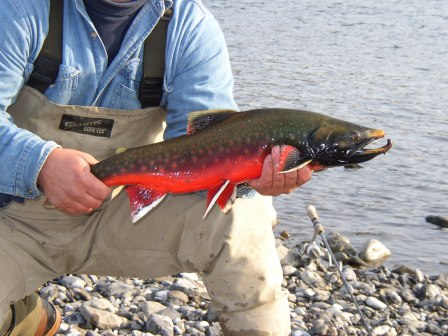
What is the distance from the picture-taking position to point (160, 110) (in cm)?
432

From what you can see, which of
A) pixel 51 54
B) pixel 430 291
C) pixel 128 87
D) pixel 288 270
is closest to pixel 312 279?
pixel 288 270

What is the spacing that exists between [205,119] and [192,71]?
57 centimetres

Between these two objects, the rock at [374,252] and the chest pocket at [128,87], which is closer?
the chest pocket at [128,87]

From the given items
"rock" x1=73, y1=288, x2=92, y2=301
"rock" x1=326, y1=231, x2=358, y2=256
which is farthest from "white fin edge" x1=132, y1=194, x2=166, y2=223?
"rock" x1=326, y1=231, x2=358, y2=256

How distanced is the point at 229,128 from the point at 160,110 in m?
0.86

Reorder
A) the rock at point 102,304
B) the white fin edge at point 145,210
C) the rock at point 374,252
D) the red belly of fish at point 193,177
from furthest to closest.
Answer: the rock at point 374,252 < the rock at point 102,304 < the white fin edge at point 145,210 < the red belly of fish at point 193,177

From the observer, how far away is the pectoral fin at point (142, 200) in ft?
12.0

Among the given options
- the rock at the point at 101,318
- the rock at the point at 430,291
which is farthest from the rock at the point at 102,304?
the rock at the point at 430,291

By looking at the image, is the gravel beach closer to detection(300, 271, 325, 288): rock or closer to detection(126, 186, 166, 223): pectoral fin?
detection(300, 271, 325, 288): rock

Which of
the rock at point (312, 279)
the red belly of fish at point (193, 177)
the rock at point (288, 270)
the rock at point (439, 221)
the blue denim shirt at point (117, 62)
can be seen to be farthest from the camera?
the rock at point (439, 221)

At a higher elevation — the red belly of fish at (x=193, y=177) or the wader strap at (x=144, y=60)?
the wader strap at (x=144, y=60)

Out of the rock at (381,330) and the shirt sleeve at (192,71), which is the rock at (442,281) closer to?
the rock at (381,330)

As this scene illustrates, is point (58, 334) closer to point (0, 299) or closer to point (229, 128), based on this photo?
point (0, 299)

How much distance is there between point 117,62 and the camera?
409 centimetres
